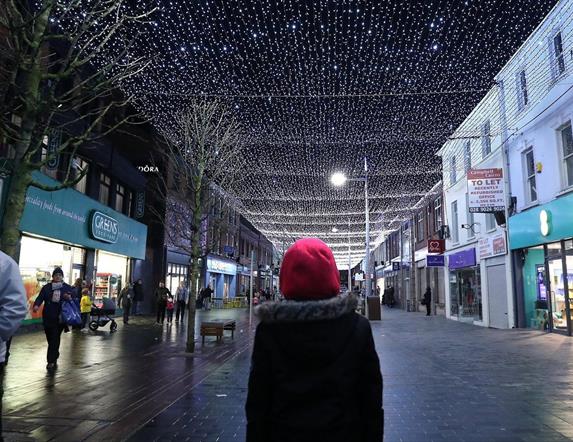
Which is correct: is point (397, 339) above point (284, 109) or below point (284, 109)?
below

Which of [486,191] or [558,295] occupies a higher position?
[486,191]

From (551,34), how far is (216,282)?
1267 inches

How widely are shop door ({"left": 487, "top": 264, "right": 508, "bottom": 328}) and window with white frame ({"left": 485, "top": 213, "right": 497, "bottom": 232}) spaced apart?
5.31 feet

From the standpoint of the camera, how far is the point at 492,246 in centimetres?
1858

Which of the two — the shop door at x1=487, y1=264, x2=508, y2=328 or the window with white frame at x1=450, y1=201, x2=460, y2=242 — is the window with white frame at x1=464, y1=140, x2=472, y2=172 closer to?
the window with white frame at x1=450, y1=201, x2=460, y2=242

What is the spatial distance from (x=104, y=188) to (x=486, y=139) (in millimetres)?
16940

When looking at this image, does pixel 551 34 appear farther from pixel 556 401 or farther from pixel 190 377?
pixel 190 377

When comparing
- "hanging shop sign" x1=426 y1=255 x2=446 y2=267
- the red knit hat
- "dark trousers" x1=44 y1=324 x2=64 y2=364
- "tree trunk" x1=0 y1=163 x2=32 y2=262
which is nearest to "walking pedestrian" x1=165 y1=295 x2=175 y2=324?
"dark trousers" x1=44 y1=324 x2=64 y2=364

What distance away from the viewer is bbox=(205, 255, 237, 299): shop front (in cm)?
3800

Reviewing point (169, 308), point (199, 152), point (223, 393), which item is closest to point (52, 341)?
point (223, 393)

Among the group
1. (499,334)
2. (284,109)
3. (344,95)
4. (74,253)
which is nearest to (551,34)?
(344,95)

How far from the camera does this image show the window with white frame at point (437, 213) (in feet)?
89.5

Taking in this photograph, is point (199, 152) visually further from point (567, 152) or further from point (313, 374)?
point (567, 152)

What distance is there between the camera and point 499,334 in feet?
50.8
